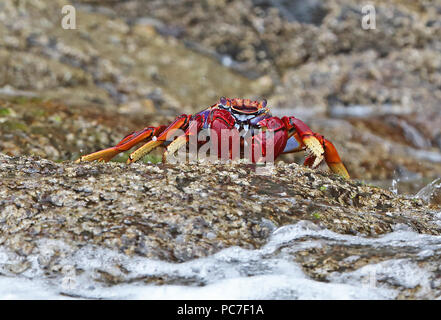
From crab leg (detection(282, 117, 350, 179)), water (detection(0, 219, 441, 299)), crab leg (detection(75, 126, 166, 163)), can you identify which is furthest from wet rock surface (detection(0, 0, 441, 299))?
crab leg (detection(75, 126, 166, 163))

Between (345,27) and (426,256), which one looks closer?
(426,256)

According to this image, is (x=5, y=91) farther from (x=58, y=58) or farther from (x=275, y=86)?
(x=275, y=86)

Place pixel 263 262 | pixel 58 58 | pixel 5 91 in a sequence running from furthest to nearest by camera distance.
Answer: pixel 58 58 → pixel 5 91 → pixel 263 262

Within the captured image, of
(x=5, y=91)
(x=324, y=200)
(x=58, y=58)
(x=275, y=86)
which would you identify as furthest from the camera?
(x=275, y=86)

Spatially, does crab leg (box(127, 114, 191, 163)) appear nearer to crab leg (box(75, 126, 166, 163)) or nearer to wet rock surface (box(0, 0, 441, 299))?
crab leg (box(75, 126, 166, 163))

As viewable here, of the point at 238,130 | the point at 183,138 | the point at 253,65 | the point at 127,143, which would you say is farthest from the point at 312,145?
the point at 253,65

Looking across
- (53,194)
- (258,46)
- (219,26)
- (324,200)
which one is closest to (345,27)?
(258,46)

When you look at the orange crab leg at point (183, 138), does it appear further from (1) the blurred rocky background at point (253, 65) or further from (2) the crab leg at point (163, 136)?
(1) the blurred rocky background at point (253, 65)
